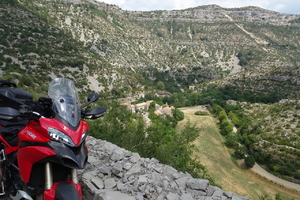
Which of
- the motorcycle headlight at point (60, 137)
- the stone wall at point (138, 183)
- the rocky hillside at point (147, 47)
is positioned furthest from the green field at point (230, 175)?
the rocky hillside at point (147, 47)

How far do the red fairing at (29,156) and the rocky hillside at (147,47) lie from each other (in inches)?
969

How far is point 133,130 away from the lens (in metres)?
10.7

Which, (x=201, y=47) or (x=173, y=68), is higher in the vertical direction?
(x=201, y=47)

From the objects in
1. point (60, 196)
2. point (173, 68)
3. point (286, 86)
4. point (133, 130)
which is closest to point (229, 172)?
point (133, 130)

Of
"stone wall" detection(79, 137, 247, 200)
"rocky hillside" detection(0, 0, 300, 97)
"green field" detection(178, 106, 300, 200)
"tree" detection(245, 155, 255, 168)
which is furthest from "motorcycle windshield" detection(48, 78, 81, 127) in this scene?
"tree" detection(245, 155, 255, 168)

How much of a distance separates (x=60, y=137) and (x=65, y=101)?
0.55 metres

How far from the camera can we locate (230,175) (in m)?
23.8

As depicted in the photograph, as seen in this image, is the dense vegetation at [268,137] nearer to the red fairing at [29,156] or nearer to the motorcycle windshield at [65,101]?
the motorcycle windshield at [65,101]

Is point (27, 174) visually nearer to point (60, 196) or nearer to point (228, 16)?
point (60, 196)

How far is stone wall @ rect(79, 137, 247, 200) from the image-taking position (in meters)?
3.20

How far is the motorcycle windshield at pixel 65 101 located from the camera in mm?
2088

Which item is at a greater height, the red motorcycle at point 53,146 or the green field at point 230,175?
the red motorcycle at point 53,146

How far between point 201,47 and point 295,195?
122317 mm

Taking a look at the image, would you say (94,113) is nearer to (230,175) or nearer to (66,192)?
(66,192)
